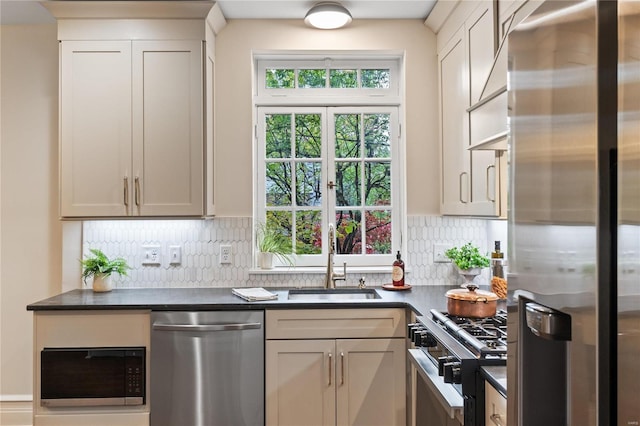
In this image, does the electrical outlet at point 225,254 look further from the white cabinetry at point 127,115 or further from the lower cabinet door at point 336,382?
the lower cabinet door at point 336,382

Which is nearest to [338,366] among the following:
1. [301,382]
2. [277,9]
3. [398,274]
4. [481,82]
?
[301,382]

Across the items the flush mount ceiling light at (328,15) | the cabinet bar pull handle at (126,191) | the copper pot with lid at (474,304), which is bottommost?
the copper pot with lid at (474,304)

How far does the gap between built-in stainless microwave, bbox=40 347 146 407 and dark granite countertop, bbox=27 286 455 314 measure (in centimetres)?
23

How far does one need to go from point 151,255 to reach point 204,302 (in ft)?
2.35

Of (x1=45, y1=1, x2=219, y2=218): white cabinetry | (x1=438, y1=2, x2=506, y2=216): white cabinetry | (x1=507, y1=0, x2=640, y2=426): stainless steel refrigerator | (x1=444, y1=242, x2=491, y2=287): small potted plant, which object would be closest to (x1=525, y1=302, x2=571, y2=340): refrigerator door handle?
(x1=507, y1=0, x2=640, y2=426): stainless steel refrigerator

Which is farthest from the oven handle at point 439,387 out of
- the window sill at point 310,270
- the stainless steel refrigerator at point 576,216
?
the window sill at point 310,270

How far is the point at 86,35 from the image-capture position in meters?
2.82

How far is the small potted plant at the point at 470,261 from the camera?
289 cm

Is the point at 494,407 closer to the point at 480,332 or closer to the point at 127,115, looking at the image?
the point at 480,332

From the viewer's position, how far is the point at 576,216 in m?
0.69

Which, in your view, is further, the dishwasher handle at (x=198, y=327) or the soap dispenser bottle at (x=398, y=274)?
the soap dispenser bottle at (x=398, y=274)

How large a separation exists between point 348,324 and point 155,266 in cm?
130

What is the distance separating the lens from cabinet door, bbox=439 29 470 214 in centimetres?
265

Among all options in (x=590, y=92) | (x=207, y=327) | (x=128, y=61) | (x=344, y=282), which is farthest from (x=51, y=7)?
(x=590, y=92)
